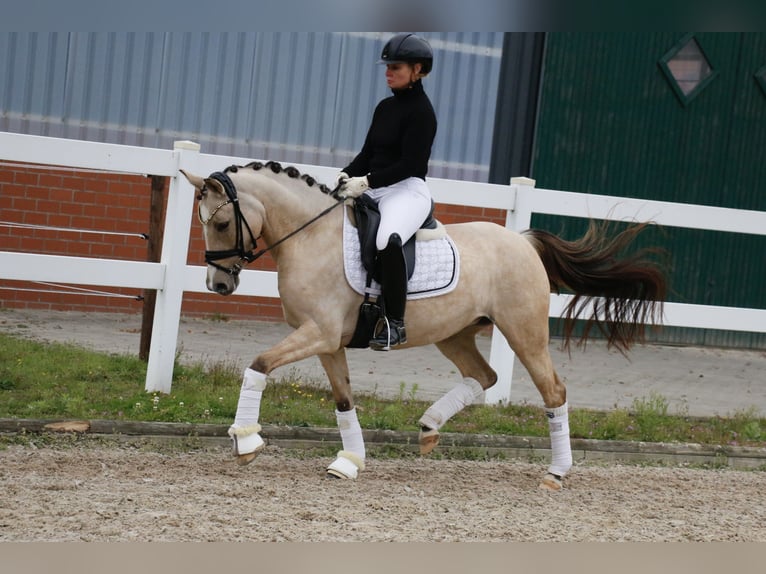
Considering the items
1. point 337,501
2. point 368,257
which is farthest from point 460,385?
point 337,501

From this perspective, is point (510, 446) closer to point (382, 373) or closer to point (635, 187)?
point (382, 373)

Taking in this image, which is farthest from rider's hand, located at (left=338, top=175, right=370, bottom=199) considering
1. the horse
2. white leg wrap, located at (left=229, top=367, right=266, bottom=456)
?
white leg wrap, located at (left=229, top=367, right=266, bottom=456)

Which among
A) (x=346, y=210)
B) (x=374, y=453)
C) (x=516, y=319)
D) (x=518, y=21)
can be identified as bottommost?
(x=374, y=453)

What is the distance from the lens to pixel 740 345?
1452 cm

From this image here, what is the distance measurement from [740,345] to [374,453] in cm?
957

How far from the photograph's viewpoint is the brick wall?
1122cm

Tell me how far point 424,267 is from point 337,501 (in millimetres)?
1459

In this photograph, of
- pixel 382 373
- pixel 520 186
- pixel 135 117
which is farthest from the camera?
pixel 135 117

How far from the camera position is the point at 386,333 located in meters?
5.55

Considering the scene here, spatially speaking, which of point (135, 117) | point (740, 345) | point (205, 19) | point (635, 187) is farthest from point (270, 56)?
point (205, 19)

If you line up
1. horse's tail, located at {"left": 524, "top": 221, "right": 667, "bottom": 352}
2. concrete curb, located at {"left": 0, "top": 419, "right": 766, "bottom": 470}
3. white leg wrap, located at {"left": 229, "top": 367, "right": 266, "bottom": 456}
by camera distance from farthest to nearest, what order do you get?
horse's tail, located at {"left": 524, "top": 221, "right": 667, "bottom": 352}
concrete curb, located at {"left": 0, "top": 419, "right": 766, "bottom": 470}
white leg wrap, located at {"left": 229, "top": 367, "right": 266, "bottom": 456}

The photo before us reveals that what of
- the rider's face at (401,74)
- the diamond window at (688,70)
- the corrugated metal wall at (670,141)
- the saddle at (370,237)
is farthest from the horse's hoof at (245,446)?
the diamond window at (688,70)

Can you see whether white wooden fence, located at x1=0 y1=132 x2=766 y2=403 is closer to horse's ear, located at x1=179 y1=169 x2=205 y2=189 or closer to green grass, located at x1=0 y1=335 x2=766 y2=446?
green grass, located at x1=0 y1=335 x2=766 y2=446

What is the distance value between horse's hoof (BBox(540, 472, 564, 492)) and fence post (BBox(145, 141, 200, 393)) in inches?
116
